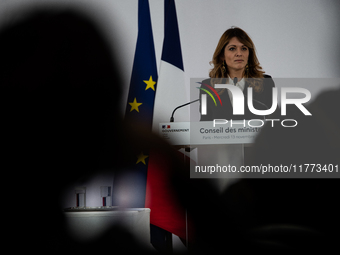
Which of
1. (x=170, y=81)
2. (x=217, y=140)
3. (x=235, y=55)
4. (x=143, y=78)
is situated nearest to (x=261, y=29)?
(x=235, y=55)

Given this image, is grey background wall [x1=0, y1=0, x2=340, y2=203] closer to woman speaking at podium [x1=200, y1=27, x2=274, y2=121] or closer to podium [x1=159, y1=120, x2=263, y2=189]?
woman speaking at podium [x1=200, y1=27, x2=274, y2=121]

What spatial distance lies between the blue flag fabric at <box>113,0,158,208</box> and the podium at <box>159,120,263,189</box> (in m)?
0.51

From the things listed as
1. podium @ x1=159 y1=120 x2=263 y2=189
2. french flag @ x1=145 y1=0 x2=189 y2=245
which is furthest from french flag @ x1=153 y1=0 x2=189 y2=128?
podium @ x1=159 y1=120 x2=263 y2=189

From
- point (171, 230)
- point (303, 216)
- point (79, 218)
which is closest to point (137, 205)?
point (171, 230)

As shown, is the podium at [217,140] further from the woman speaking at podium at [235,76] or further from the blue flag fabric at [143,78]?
the blue flag fabric at [143,78]

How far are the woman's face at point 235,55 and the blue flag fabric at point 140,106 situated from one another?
0.52m

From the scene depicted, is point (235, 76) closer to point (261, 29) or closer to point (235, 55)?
point (235, 55)

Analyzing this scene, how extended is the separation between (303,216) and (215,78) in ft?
3.09

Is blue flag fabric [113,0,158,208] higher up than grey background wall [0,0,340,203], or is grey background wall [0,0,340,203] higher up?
grey background wall [0,0,340,203]

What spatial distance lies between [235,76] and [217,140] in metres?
0.60

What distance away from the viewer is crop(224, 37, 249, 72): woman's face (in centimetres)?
164

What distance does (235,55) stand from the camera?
167cm

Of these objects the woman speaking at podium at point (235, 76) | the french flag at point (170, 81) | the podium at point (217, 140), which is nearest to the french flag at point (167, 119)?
the french flag at point (170, 81)

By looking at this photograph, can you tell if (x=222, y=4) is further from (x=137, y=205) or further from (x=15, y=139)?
(x=15, y=139)
